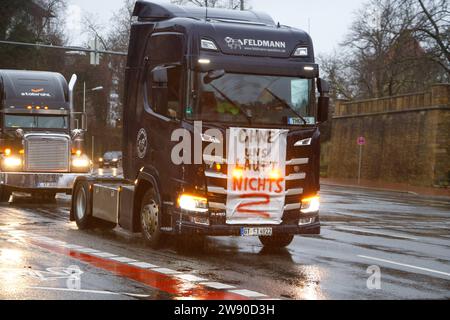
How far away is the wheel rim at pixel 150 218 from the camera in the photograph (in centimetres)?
1462

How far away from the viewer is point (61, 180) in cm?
2525

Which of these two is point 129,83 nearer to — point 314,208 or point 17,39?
point 314,208

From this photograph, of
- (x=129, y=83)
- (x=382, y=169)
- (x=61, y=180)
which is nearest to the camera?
(x=129, y=83)

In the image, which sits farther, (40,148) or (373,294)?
(40,148)

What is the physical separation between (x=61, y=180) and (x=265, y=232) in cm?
1235

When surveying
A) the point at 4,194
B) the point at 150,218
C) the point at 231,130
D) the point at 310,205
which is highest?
the point at 231,130

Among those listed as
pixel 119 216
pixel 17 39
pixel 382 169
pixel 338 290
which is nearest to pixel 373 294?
pixel 338 290

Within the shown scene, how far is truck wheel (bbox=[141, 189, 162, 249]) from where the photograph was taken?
14.5 m

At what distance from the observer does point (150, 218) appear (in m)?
14.8

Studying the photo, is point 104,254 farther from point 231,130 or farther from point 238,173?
point 231,130

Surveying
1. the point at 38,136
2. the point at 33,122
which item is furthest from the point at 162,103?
the point at 33,122

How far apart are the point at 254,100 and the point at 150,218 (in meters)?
2.59

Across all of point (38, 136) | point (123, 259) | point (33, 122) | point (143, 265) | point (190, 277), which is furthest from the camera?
point (33, 122)

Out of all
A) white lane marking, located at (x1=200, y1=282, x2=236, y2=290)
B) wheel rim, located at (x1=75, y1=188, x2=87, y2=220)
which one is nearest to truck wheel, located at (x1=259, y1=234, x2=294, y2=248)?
wheel rim, located at (x1=75, y1=188, x2=87, y2=220)
